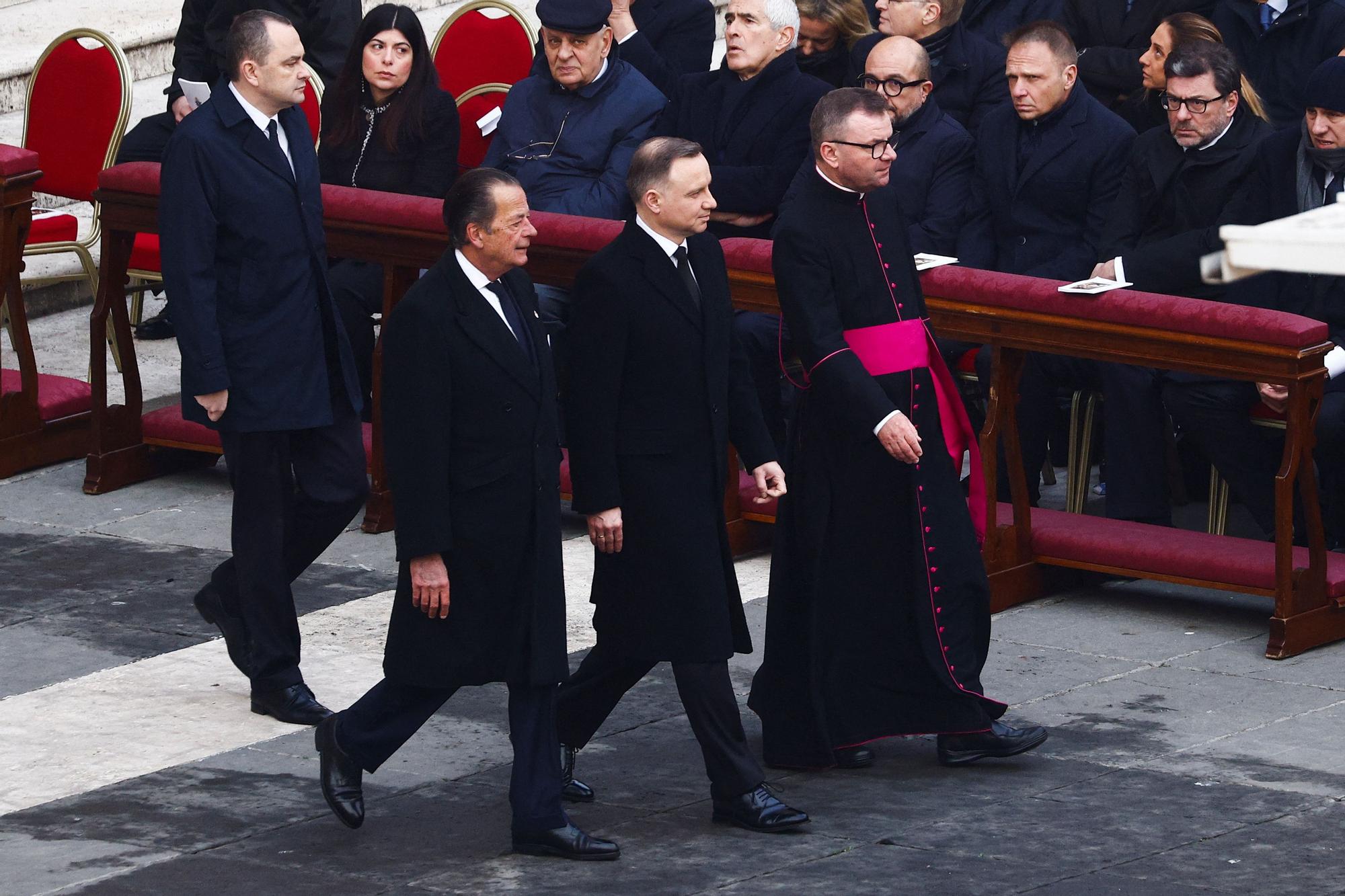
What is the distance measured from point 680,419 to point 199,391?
5.18ft

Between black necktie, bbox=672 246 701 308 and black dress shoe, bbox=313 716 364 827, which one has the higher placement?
black necktie, bbox=672 246 701 308

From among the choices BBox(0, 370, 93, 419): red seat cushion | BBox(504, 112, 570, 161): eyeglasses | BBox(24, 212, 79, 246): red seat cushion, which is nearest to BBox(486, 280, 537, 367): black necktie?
BBox(504, 112, 570, 161): eyeglasses

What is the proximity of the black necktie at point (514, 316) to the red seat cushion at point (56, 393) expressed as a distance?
162 inches

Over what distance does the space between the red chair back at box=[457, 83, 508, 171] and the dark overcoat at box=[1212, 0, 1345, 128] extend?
300 centimetres

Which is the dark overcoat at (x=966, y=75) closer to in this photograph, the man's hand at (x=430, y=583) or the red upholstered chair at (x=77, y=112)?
the red upholstered chair at (x=77, y=112)

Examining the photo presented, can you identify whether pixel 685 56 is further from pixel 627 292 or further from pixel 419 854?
pixel 419 854

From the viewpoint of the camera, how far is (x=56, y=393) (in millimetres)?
9625

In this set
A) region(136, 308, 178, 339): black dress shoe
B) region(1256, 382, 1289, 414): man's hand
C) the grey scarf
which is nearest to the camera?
region(1256, 382, 1289, 414): man's hand

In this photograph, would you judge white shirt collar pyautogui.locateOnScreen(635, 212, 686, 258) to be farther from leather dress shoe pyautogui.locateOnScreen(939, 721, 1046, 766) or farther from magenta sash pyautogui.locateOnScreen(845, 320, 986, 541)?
leather dress shoe pyautogui.locateOnScreen(939, 721, 1046, 766)

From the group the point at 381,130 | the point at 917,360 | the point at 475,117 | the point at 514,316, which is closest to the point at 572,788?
the point at 514,316

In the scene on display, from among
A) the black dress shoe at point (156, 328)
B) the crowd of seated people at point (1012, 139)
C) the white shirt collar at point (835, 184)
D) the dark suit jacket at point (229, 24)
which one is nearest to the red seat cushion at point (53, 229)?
the dark suit jacket at point (229, 24)

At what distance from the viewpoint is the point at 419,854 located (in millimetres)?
5680

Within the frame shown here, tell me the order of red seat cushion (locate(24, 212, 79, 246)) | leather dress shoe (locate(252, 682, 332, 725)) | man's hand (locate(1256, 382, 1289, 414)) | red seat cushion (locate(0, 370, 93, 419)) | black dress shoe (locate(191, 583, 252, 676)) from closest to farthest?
leather dress shoe (locate(252, 682, 332, 725)) < black dress shoe (locate(191, 583, 252, 676)) < man's hand (locate(1256, 382, 1289, 414)) < red seat cushion (locate(0, 370, 93, 419)) < red seat cushion (locate(24, 212, 79, 246))

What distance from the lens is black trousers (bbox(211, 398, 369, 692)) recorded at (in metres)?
6.80
